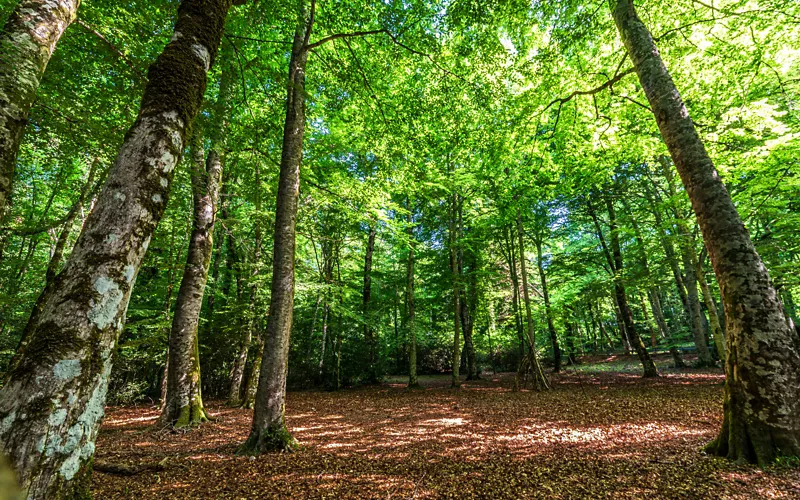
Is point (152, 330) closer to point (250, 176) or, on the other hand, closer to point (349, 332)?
point (250, 176)

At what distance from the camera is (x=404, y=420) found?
727cm

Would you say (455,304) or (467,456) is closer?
(467,456)

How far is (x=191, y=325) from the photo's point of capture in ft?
22.5

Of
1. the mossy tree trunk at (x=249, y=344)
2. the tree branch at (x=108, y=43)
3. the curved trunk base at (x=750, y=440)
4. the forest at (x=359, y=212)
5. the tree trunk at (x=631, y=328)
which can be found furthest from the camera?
the tree trunk at (x=631, y=328)

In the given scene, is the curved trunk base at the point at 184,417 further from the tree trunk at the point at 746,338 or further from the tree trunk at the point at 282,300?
the tree trunk at the point at 746,338

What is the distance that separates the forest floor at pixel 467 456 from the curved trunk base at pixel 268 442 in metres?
0.18

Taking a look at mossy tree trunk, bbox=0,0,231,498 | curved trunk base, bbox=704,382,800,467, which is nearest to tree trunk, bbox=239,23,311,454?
mossy tree trunk, bbox=0,0,231,498

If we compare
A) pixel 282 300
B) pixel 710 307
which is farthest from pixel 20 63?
pixel 710 307

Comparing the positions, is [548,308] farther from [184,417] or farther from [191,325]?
[184,417]

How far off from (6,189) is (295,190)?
353cm

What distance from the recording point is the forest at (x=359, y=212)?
6.03 ft

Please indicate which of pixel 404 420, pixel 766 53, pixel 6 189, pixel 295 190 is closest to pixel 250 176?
pixel 295 190

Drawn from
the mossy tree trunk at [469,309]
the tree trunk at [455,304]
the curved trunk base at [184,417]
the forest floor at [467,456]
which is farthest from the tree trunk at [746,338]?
the mossy tree trunk at [469,309]

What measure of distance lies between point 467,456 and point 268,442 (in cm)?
295
